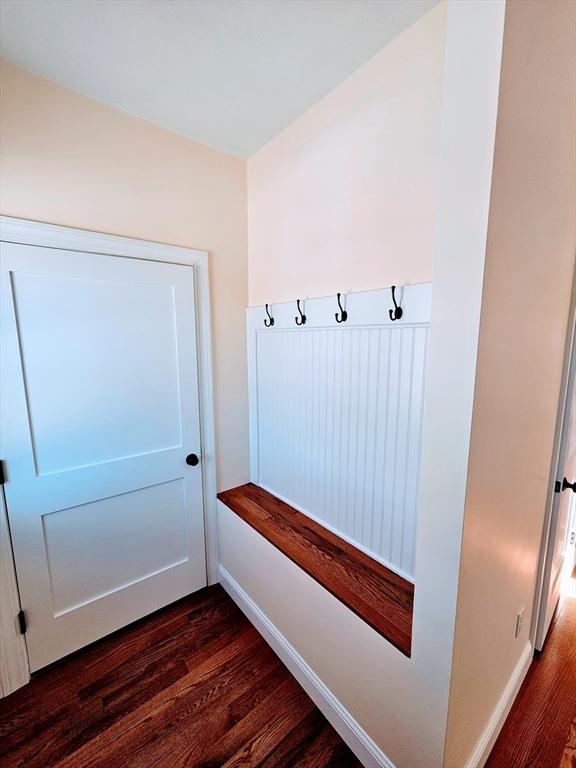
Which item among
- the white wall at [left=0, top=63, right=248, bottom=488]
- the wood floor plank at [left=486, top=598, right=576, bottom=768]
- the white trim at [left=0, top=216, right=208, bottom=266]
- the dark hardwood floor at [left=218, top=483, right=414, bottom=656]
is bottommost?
the wood floor plank at [left=486, top=598, right=576, bottom=768]

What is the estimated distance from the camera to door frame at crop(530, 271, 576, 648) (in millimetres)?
1314

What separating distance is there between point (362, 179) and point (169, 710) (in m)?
2.40

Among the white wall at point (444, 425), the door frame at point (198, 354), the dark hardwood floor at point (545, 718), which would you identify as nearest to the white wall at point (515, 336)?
the white wall at point (444, 425)

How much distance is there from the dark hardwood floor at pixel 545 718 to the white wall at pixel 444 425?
535 millimetres

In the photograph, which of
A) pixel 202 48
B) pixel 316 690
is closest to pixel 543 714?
pixel 316 690

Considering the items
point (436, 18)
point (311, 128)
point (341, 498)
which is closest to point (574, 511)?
point (341, 498)

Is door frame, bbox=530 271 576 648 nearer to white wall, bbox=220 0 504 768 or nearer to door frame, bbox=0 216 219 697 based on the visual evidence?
white wall, bbox=220 0 504 768

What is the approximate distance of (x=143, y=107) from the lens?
150 centimetres

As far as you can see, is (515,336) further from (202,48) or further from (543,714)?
(543,714)

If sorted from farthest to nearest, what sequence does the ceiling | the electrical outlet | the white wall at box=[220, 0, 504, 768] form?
1. the electrical outlet
2. the ceiling
3. the white wall at box=[220, 0, 504, 768]

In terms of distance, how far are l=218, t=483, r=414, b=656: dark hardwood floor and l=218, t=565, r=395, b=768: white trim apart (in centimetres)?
47

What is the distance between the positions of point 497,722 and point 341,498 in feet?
3.19

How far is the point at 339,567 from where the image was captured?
1354mm

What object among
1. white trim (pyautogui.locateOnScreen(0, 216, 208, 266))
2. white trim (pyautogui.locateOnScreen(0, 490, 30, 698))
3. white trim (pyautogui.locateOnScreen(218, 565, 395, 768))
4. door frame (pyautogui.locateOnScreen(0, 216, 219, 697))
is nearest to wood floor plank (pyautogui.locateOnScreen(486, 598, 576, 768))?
white trim (pyautogui.locateOnScreen(218, 565, 395, 768))
